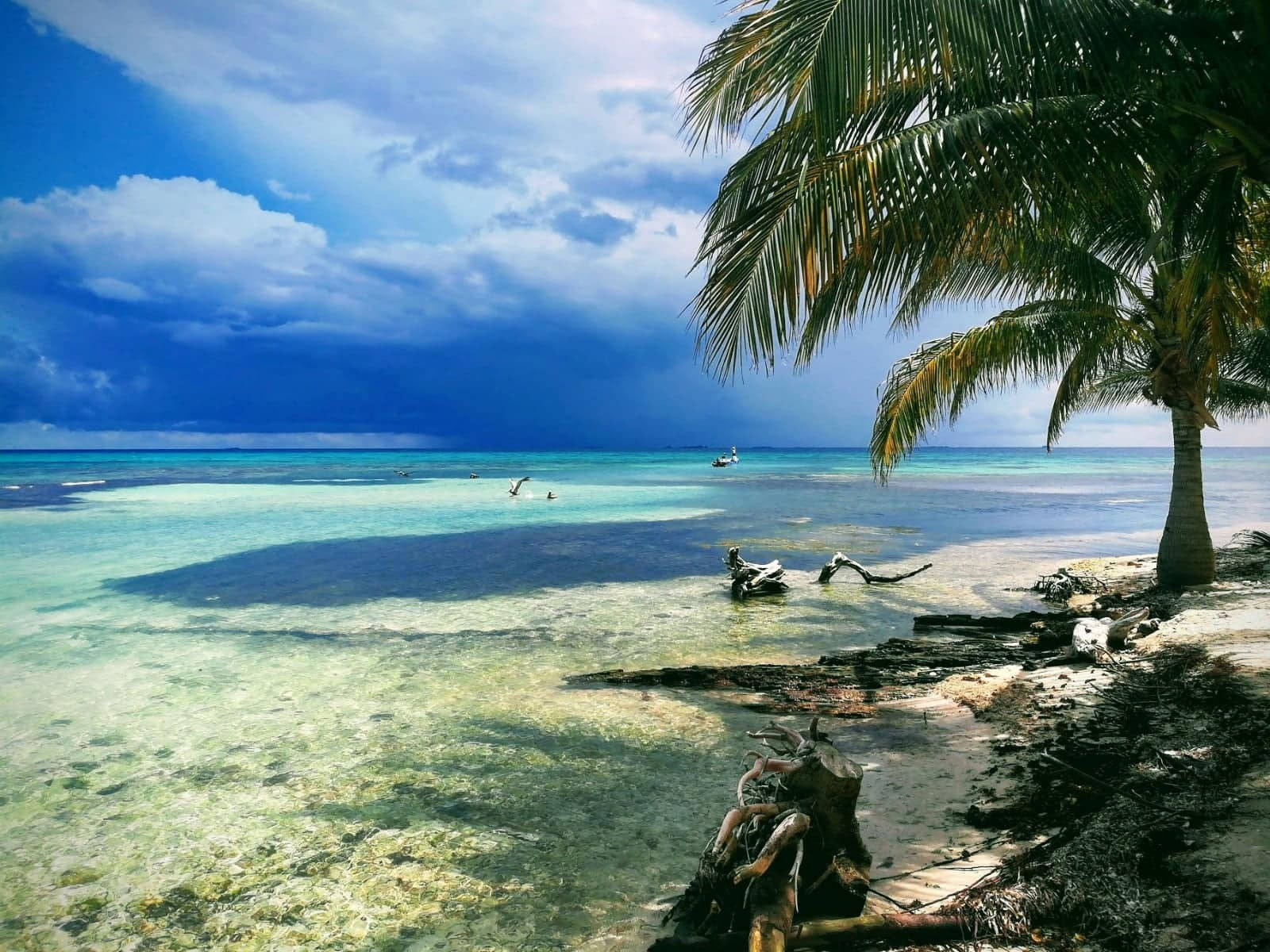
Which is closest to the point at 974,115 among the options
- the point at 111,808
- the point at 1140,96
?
the point at 1140,96

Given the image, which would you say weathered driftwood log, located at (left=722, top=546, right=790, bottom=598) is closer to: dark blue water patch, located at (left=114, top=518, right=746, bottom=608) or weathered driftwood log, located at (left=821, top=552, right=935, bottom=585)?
weathered driftwood log, located at (left=821, top=552, right=935, bottom=585)

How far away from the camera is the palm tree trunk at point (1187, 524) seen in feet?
31.1

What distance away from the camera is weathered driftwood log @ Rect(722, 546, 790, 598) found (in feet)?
36.8

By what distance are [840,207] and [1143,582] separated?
32.2 ft

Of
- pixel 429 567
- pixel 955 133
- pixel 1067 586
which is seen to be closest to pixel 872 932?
pixel 955 133

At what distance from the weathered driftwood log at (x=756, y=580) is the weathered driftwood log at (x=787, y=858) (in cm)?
805

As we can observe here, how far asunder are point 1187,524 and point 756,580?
18.8 feet

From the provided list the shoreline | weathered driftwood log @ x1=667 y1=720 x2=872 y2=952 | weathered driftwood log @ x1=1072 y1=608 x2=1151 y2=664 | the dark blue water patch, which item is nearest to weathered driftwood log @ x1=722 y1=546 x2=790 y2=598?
the dark blue water patch

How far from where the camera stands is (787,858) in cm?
293

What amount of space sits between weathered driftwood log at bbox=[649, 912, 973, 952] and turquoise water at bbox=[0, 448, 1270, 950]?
826mm

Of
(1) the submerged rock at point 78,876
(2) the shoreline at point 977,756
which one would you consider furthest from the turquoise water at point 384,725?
(2) the shoreline at point 977,756

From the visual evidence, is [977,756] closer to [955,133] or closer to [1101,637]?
[1101,637]

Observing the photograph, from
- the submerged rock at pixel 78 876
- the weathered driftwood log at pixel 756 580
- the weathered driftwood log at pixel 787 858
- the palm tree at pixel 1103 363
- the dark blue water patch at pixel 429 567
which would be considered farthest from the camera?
the dark blue water patch at pixel 429 567

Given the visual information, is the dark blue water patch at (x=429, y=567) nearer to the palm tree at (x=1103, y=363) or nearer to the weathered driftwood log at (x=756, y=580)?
the weathered driftwood log at (x=756, y=580)
